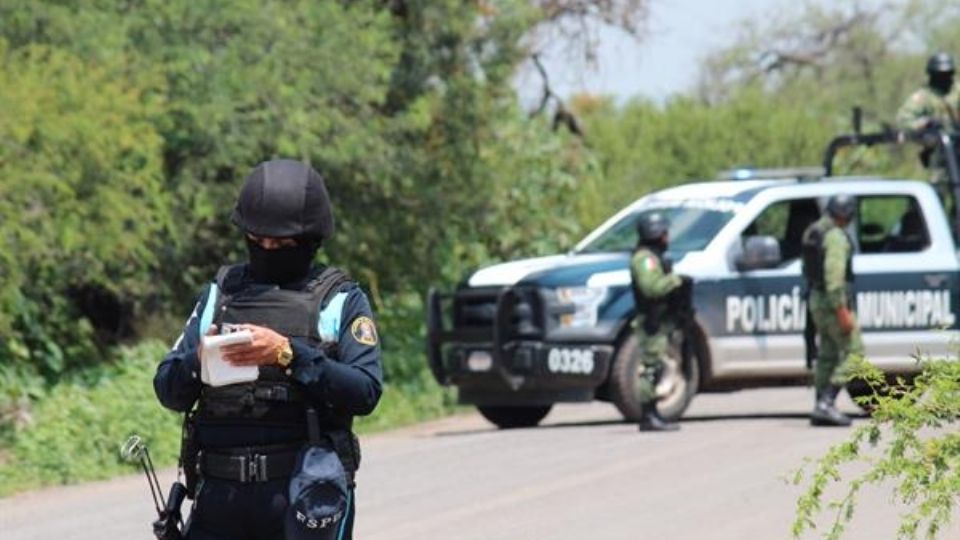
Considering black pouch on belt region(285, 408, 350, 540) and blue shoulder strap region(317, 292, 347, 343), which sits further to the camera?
blue shoulder strap region(317, 292, 347, 343)

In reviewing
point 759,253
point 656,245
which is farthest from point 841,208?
point 656,245

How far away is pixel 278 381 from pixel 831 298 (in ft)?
37.3

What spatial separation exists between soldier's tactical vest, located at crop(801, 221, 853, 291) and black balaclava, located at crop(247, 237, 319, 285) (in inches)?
439

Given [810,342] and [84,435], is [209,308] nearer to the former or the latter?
[84,435]

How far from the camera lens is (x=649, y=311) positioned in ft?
57.4

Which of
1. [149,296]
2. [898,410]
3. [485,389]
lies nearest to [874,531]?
[898,410]

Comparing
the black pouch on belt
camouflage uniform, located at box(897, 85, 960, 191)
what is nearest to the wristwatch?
the black pouch on belt

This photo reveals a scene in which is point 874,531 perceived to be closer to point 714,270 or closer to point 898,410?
point 898,410

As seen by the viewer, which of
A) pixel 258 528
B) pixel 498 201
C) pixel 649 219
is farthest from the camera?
pixel 498 201

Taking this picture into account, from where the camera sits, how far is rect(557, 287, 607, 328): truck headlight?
60.1 ft

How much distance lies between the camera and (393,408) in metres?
21.0

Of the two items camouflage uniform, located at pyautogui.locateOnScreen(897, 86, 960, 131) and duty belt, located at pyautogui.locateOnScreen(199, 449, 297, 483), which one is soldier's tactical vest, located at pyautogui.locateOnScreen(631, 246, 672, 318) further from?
duty belt, located at pyautogui.locateOnScreen(199, 449, 297, 483)

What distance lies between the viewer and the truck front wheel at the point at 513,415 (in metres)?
19.4

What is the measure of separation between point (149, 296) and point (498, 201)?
12.4 feet
